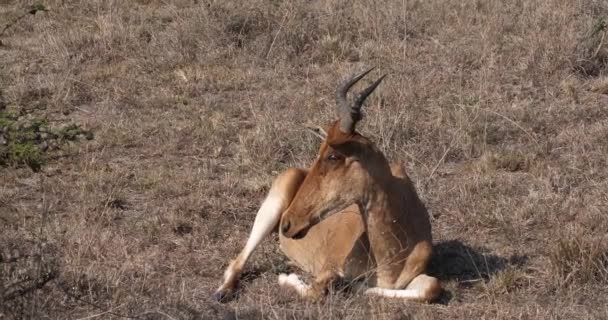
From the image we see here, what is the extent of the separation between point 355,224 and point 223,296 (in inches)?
40.8

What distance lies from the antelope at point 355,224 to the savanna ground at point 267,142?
0.61ft


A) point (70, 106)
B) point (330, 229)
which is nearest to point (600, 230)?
point (330, 229)

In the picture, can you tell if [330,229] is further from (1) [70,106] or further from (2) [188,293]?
(1) [70,106]

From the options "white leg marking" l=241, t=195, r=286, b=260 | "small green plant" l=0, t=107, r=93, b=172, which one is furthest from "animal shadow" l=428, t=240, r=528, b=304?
"small green plant" l=0, t=107, r=93, b=172

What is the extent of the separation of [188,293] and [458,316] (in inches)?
70.9

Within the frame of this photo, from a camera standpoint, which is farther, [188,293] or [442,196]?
[442,196]

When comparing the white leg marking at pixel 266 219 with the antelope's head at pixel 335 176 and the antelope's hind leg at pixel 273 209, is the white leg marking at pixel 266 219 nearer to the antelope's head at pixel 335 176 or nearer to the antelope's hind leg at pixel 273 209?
the antelope's hind leg at pixel 273 209

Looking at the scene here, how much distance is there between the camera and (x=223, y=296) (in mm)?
7652

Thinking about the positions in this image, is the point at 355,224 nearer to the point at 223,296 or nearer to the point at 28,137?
the point at 223,296

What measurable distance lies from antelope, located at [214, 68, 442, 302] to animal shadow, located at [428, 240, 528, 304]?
446 millimetres

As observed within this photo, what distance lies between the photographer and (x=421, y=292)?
24.2 feet

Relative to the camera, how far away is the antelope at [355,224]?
7254 millimetres

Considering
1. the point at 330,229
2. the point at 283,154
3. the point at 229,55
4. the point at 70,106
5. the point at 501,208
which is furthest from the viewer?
the point at 229,55

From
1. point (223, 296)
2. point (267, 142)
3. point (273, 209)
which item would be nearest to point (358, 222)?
point (273, 209)
